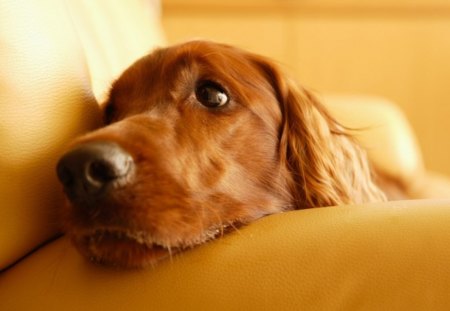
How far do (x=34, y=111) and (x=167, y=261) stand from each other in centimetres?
43

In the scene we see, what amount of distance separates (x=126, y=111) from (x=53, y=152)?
→ 34 centimetres

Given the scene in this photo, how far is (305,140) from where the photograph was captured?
61.3 inches

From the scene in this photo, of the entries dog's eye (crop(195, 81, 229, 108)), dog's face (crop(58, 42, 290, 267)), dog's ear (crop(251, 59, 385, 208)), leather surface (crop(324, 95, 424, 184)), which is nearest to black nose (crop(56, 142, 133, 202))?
dog's face (crop(58, 42, 290, 267))

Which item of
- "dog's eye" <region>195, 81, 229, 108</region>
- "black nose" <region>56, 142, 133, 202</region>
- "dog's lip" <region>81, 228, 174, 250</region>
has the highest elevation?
"black nose" <region>56, 142, 133, 202</region>

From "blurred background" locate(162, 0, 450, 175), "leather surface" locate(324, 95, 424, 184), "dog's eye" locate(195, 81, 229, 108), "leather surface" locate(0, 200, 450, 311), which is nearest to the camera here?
"leather surface" locate(0, 200, 450, 311)

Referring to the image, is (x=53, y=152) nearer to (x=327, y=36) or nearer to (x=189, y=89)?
(x=189, y=89)

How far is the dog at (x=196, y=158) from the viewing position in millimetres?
1068

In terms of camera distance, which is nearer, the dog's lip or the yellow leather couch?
the yellow leather couch

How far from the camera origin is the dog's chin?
1.07 metres

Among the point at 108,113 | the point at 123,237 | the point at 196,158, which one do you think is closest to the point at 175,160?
the point at 196,158

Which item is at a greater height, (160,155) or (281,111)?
(160,155)

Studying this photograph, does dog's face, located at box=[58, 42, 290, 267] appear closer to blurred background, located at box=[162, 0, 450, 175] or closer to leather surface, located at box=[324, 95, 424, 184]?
leather surface, located at box=[324, 95, 424, 184]

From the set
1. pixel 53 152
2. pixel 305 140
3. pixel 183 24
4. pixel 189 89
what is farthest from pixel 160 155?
pixel 183 24

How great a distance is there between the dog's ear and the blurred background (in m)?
2.51
